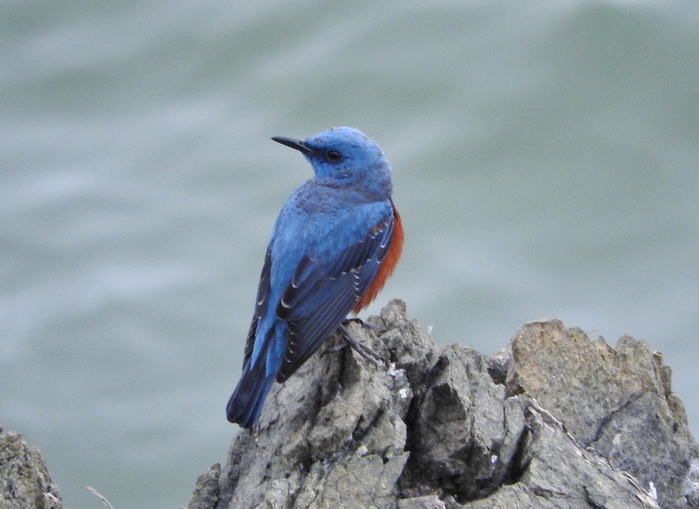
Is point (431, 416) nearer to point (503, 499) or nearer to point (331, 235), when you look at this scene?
point (503, 499)

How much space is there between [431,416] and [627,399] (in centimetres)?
114

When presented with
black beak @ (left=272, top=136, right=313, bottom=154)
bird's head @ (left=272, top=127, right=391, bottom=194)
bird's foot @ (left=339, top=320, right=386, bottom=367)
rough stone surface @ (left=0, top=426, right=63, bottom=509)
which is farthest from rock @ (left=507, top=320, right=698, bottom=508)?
rough stone surface @ (left=0, top=426, right=63, bottom=509)

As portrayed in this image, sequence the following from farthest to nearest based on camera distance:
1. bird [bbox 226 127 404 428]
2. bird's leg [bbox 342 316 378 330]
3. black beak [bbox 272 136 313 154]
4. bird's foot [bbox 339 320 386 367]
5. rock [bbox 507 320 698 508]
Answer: black beak [bbox 272 136 313 154] < bird's leg [bbox 342 316 378 330] < bird [bbox 226 127 404 428] < bird's foot [bbox 339 320 386 367] < rock [bbox 507 320 698 508]

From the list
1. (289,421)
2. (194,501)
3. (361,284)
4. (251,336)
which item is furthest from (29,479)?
(361,284)

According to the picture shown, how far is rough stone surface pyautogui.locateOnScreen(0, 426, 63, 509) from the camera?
3918mm

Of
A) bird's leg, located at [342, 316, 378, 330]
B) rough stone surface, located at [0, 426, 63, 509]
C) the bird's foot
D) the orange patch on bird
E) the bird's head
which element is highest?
the bird's head

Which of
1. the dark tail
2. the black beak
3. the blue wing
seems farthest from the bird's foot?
the black beak

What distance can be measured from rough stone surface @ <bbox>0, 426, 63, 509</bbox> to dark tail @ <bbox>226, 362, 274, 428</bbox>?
0.91 meters

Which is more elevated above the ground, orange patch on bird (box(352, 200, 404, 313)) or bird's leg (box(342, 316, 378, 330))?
orange patch on bird (box(352, 200, 404, 313))

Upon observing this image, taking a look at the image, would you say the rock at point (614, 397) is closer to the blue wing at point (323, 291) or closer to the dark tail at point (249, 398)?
the blue wing at point (323, 291)

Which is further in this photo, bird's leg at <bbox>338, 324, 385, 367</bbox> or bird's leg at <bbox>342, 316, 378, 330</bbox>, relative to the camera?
bird's leg at <bbox>342, 316, 378, 330</bbox>

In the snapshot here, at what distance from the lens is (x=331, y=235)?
574 cm

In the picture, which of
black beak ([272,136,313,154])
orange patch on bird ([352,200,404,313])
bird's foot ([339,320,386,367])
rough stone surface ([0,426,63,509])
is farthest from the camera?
black beak ([272,136,313,154])

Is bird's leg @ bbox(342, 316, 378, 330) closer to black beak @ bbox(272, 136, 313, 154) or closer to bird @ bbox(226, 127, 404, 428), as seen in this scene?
bird @ bbox(226, 127, 404, 428)
